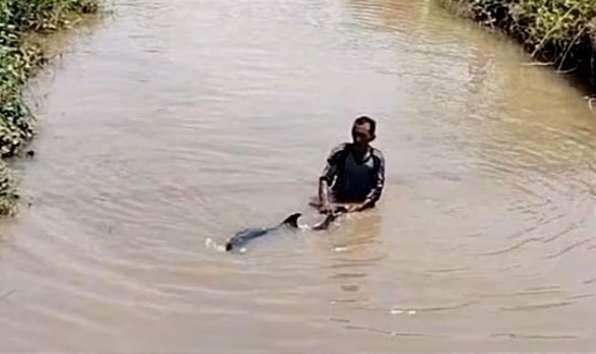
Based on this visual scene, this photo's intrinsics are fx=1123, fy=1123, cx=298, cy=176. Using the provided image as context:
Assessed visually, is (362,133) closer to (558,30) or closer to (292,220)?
(292,220)

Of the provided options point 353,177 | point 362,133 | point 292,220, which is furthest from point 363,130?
point 292,220

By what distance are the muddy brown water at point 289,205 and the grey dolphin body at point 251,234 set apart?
0.10 m

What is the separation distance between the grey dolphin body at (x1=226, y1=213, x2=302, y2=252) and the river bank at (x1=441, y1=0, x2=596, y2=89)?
6.80 meters

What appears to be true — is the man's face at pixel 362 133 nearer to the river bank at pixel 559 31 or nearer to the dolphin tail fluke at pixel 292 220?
the dolphin tail fluke at pixel 292 220

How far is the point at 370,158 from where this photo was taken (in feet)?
29.6

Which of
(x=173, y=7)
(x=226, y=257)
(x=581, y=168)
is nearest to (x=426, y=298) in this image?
(x=226, y=257)

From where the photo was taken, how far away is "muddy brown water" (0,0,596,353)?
22.8 ft

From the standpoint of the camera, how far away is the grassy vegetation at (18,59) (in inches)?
384

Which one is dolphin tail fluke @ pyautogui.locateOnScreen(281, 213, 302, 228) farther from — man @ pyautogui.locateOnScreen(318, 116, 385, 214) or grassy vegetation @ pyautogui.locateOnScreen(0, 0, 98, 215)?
grassy vegetation @ pyautogui.locateOnScreen(0, 0, 98, 215)

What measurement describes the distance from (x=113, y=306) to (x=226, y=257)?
1135mm

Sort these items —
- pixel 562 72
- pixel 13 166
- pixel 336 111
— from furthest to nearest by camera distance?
1. pixel 562 72
2. pixel 336 111
3. pixel 13 166

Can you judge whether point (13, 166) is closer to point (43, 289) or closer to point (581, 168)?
point (43, 289)

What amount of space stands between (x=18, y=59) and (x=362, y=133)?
5.10m

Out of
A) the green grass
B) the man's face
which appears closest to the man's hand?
the man's face
